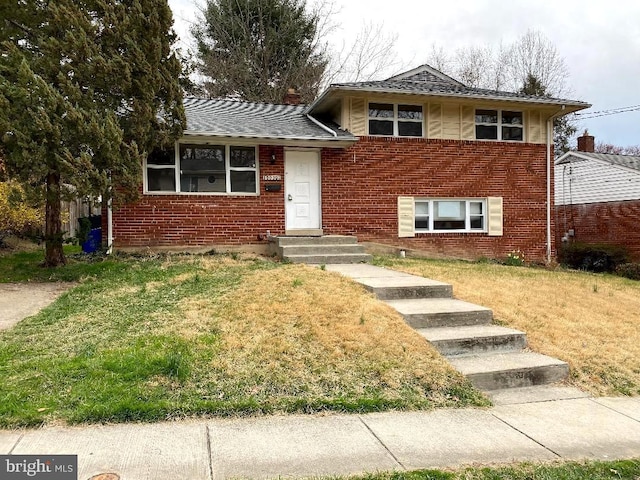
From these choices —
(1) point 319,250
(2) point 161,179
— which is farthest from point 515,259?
(2) point 161,179

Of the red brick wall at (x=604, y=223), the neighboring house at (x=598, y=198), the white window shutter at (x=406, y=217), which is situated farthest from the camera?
the neighboring house at (x=598, y=198)

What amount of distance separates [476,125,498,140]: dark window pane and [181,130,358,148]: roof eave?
14.1 ft

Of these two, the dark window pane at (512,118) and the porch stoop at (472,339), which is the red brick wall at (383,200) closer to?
the dark window pane at (512,118)

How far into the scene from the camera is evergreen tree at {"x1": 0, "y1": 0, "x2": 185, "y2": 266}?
8227 mm

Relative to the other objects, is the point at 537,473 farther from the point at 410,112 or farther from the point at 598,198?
the point at 598,198

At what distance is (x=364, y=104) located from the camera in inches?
531

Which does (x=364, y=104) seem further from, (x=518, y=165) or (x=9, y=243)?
(x=9, y=243)

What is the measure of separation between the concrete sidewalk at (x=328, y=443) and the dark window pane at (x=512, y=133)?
39.4 feet

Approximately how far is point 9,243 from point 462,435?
1442 cm

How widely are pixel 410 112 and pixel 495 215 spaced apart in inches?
158

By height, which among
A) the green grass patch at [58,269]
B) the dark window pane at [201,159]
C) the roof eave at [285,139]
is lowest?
the green grass patch at [58,269]

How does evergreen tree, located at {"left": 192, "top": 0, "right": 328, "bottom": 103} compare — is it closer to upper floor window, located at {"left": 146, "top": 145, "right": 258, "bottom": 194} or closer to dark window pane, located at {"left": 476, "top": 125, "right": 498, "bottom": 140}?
dark window pane, located at {"left": 476, "top": 125, "right": 498, "bottom": 140}

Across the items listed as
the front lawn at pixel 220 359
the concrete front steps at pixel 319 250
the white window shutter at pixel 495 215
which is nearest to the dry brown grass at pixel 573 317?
the concrete front steps at pixel 319 250

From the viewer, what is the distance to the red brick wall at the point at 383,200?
12.1 m
